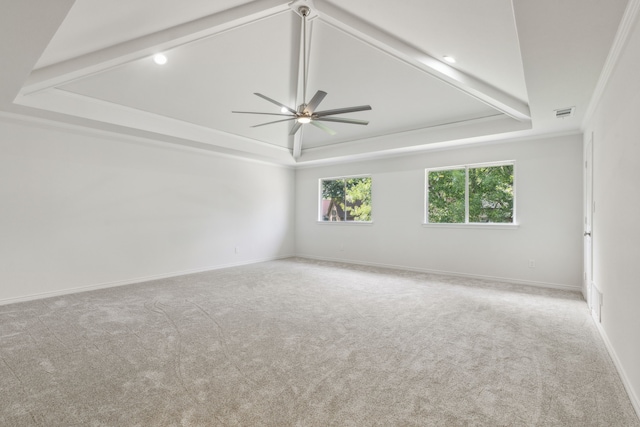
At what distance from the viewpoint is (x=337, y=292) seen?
4.59 metres

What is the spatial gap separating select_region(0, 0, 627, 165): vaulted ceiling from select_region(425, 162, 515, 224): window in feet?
2.05

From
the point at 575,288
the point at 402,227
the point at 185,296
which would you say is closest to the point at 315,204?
the point at 402,227

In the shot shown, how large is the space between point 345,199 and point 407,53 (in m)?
4.41

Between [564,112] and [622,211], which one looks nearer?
[622,211]

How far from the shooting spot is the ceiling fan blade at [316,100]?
A: 302 cm

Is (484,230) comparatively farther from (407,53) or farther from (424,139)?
(407,53)

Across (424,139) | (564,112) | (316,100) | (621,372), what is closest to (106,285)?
(316,100)

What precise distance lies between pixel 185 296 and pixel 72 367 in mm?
2000

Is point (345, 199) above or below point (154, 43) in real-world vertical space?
below

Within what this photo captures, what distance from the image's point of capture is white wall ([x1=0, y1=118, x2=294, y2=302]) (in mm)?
4121

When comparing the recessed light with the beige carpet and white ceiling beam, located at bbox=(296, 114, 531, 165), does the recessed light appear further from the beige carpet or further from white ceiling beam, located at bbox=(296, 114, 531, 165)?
white ceiling beam, located at bbox=(296, 114, 531, 165)

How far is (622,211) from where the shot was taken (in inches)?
87.4

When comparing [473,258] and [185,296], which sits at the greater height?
[473,258]

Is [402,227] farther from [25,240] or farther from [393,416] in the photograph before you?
[25,240]
